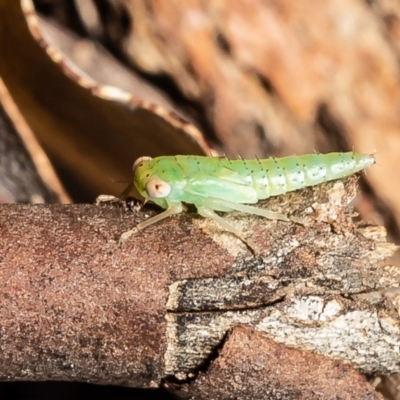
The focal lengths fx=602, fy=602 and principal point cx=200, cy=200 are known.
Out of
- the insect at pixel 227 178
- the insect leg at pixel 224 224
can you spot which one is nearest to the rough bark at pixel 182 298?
the insect leg at pixel 224 224

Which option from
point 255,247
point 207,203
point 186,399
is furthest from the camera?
point 207,203

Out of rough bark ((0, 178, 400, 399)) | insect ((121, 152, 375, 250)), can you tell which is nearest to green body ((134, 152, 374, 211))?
insect ((121, 152, 375, 250))

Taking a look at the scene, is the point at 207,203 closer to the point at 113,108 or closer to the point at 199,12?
the point at 113,108

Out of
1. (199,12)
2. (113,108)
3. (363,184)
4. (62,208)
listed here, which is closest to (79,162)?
(113,108)

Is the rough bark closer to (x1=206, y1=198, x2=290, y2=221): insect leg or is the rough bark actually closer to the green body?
(x1=206, y1=198, x2=290, y2=221): insect leg

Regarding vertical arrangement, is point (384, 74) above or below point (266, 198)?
above

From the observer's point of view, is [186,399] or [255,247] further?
[186,399]

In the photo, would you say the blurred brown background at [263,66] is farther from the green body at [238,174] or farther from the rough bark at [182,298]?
the rough bark at [182,298]
